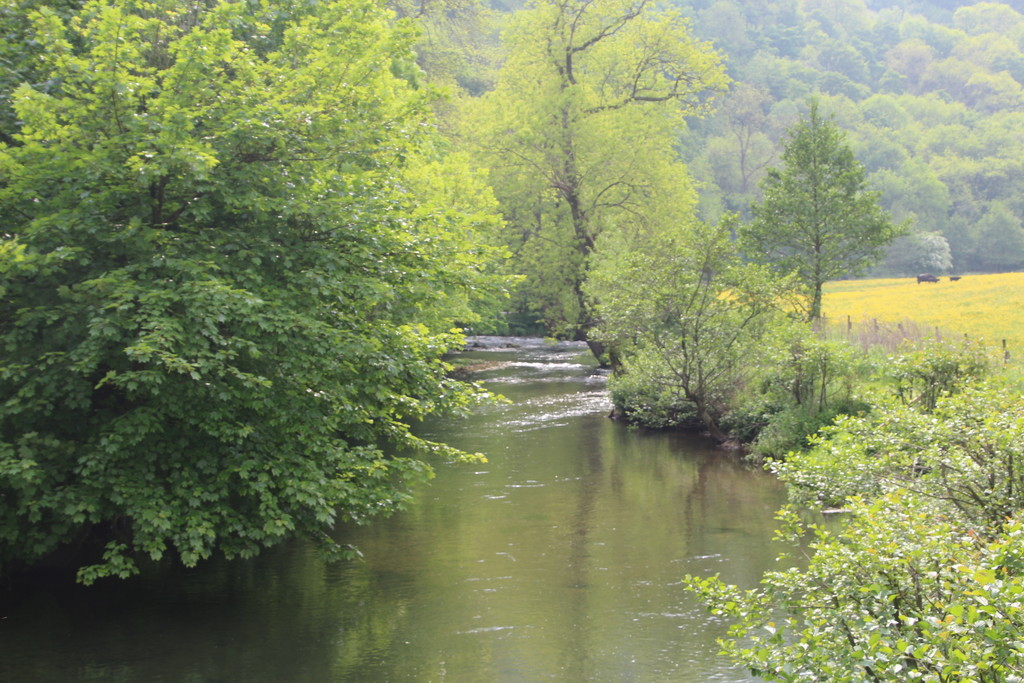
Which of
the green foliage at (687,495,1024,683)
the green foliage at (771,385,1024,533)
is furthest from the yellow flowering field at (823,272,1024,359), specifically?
the green foliage at (687,495,1024,683)

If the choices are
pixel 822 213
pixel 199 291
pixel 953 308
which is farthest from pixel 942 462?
pixel 953 308

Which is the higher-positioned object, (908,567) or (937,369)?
(937,369)

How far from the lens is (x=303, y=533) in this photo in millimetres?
11008

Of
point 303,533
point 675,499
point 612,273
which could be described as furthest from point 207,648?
point 612,273

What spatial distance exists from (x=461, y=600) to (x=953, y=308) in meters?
33.2

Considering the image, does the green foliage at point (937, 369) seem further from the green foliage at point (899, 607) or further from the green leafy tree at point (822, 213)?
the green leafy tree at point (822, 213)

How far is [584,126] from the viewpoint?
110ft

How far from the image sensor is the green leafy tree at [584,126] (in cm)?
3372

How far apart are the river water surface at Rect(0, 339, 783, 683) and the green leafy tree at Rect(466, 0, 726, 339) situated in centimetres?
1780

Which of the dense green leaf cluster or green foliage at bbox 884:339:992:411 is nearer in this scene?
the dense green leaf cluster

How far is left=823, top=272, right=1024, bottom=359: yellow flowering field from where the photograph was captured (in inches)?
1079

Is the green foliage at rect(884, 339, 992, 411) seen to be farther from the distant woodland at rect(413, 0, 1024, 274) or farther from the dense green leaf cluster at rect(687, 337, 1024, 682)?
the distant woodland at rect(413, 0, 1024, 274)

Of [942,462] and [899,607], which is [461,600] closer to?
[942,462]

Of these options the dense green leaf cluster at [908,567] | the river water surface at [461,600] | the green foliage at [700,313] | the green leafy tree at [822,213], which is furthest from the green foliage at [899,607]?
the green leafy tree at [822,213]
